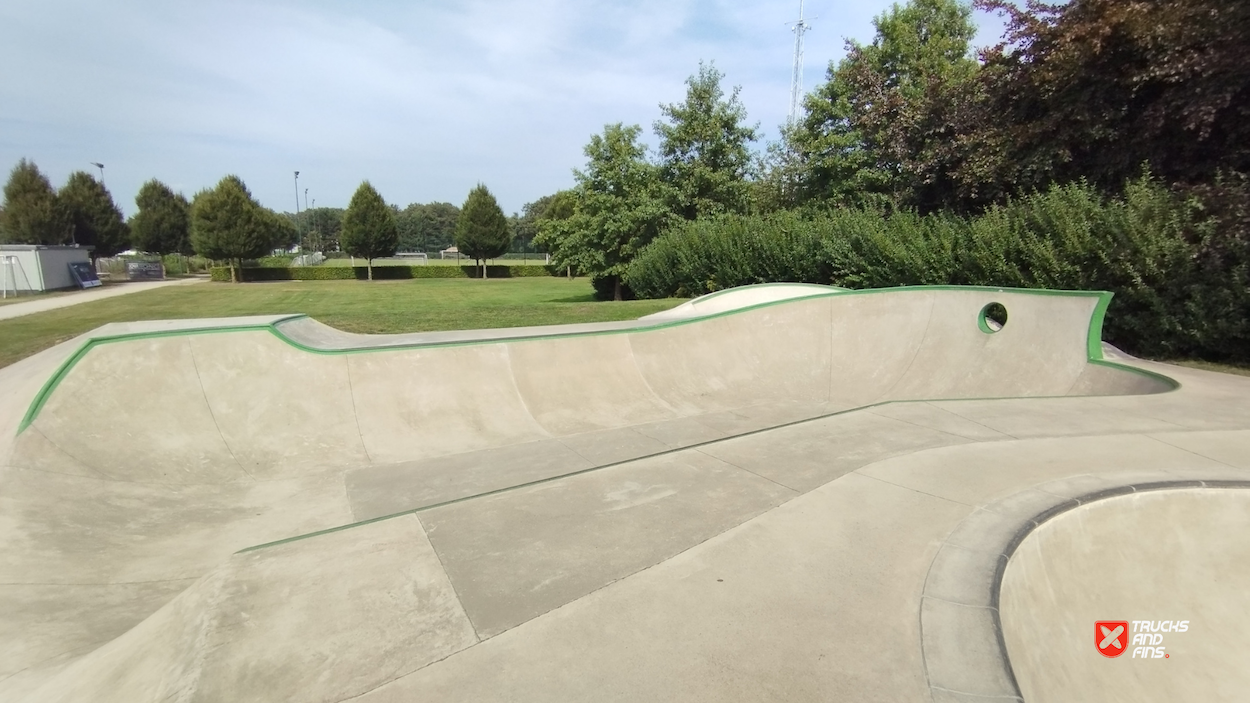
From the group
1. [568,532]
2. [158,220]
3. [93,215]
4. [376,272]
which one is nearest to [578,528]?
[568,532]

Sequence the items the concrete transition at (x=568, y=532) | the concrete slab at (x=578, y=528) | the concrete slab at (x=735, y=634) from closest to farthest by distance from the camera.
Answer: the concrete slab at (x=735, y=634), the concrete transition at (x=568, y=532), the concrete slab at (x=578, y=528)

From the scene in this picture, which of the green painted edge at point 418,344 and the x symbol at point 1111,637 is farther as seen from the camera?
the green painted edge at point 418,344

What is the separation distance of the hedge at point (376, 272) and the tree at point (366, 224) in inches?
124

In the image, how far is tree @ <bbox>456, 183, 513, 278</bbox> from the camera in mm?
49844

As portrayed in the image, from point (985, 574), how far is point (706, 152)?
75.6ft

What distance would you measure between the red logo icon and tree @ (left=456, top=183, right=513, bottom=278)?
163ft

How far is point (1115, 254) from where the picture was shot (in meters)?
10.7

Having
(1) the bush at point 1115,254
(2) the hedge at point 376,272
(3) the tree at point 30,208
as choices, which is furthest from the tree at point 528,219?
(1) the bush at point 1115,254

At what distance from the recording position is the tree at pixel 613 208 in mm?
24797

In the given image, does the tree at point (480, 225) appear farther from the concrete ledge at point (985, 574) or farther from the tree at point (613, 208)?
the concrete ledge at point (985, 574)

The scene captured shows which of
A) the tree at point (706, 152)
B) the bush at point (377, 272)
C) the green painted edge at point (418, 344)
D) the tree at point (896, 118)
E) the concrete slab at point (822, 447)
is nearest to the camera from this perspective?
the concrete slab at point (822, 447)

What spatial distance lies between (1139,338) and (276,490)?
1351cm
